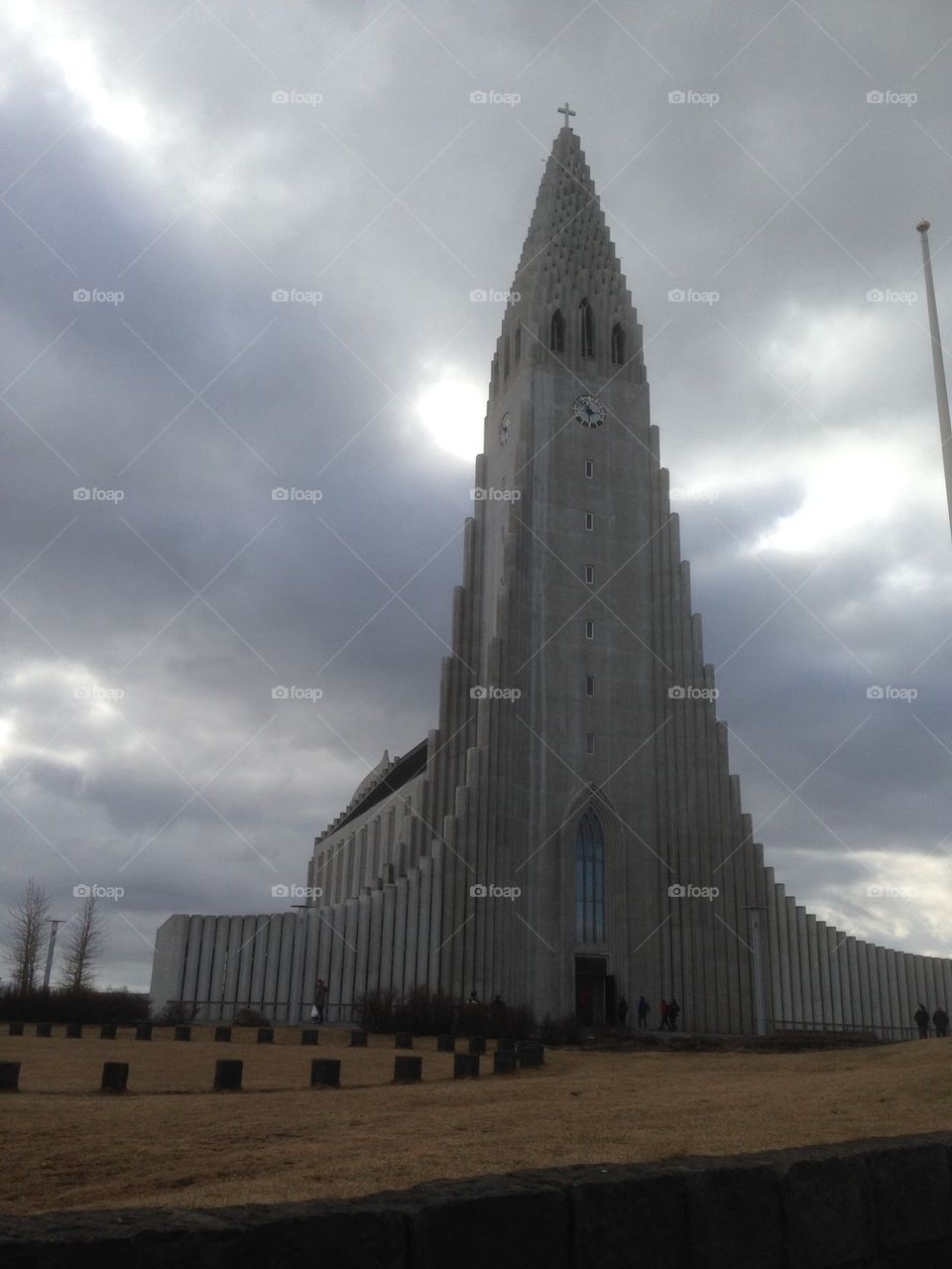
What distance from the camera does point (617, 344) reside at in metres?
61.1

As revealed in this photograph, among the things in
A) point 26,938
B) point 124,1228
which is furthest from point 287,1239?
point 26,938

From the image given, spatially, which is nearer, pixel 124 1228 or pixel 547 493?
pixel 124 1228

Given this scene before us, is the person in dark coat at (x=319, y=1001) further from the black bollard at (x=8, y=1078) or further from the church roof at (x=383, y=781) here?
the black bollard at (x=8, y=1078)

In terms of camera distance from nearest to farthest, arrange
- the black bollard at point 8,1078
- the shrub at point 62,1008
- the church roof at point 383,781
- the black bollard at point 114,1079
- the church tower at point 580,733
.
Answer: the black bollard at point 8,1078 < the black bollard at point 114,1079 < the shrub at point 62,1008 < the church tower at point 580,733 < the church roof at point 383,781

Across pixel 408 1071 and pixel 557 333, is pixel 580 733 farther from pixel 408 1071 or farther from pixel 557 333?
pixel 408 1071

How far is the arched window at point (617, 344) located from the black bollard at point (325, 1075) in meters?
46.9

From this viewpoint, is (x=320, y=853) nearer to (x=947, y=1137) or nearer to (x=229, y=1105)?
(x=229, y=1105)

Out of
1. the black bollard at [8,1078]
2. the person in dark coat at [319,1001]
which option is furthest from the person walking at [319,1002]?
the black bollard at [8,1078]

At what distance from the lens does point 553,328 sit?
59719 mm

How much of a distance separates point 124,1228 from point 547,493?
171 feet

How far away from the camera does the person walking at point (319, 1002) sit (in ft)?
145

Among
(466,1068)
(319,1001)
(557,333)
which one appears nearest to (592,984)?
(319,1001)

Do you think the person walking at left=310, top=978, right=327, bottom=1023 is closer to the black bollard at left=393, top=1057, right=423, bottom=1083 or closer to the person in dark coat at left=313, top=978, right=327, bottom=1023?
the person in dark coat at left=313, top=978, right=327, bottom=1023

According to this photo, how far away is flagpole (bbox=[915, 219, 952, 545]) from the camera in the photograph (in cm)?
2508
